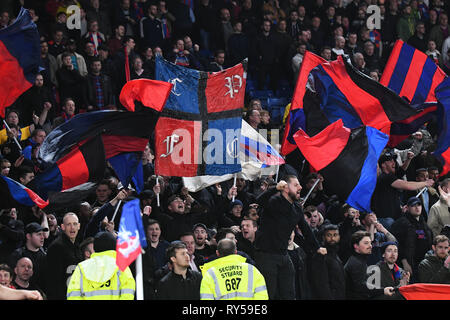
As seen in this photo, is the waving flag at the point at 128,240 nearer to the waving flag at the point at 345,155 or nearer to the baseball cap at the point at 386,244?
the waving flag at the point at 345,155

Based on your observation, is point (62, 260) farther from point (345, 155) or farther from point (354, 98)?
point (354, 98)

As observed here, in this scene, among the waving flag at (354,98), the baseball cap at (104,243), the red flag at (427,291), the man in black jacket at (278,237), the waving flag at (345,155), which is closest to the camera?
the baseball cap at (104,243)

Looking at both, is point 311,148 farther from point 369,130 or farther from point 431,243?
point 431,243

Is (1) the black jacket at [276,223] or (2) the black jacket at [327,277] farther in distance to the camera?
(2) the black jacket at [327,277]

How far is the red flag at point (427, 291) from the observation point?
10406 mm

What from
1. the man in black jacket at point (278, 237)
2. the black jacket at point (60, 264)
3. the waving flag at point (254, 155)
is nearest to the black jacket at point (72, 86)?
the waving flag at point (254, 155)

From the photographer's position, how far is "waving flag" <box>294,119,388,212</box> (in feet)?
40.2

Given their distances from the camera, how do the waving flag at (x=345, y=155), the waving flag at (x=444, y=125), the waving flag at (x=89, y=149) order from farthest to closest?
the waving flag at (x=444, y=125) → the waving flag at (x=345, y=155) → the waving flag at (x=89, y=149)

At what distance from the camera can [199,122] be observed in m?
13.4

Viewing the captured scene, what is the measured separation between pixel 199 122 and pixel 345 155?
2.16m

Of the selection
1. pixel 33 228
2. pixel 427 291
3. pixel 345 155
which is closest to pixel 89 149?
pixel 33 228

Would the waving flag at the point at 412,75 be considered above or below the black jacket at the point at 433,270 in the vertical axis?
above

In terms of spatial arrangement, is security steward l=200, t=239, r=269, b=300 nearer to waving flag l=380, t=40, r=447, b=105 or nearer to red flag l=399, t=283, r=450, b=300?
red flag l=399, t=283, r=450, b=300

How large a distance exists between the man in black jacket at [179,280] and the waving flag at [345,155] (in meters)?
2.97
